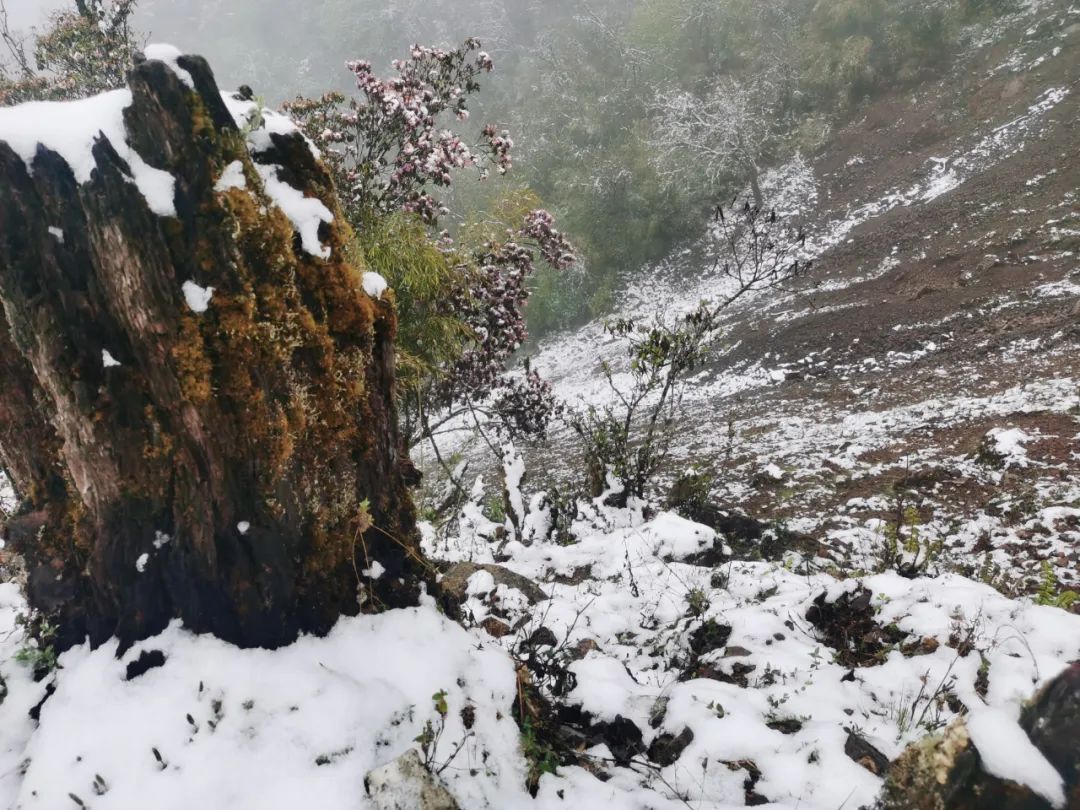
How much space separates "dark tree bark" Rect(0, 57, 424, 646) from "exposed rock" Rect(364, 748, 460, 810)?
555 mm

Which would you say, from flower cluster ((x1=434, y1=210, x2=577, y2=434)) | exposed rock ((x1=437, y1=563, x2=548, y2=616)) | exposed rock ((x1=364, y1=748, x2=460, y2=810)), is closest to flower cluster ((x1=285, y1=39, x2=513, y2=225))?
flower cluster ((x1=434, y1=210, x2=577, y2=434))

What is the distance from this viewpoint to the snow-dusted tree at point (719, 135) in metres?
17.3

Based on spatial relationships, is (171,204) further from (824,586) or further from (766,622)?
(824,586)

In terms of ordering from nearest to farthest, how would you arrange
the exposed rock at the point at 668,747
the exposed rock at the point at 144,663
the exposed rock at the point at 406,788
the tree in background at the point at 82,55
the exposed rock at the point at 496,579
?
the exposed rock at the point at 406,788
the exposed rock at the point at 144,663
the exposed rock at the point at 668,747
the exposed rock at the point at 496,579
the tree in background at the point at 82,55

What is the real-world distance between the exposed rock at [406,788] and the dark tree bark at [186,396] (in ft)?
1.82

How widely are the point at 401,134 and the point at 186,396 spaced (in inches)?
180

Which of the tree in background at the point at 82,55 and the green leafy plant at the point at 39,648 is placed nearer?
the green leafy plant at the point at 39,648

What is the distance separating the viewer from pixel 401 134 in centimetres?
557

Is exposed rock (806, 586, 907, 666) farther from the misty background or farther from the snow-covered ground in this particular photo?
the misty background

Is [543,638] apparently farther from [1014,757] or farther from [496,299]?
[496,299]

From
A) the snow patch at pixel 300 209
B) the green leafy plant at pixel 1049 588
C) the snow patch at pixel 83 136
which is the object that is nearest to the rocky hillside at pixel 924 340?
the green leafy plant at pixel 1049 588

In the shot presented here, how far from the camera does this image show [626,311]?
17766mm

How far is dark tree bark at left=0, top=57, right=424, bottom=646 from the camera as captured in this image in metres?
1.65

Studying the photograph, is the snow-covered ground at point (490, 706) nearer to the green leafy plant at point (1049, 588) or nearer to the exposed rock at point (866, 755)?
the exposed rock at point (866, 755)
